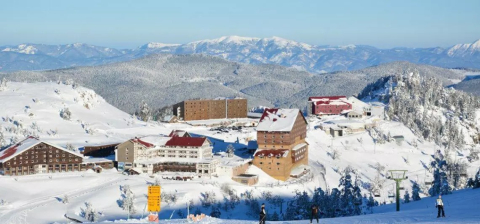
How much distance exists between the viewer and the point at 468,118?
461 ft

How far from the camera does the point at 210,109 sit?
145m

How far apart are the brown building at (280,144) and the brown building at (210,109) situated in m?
46.1

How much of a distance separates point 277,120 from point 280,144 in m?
3.85

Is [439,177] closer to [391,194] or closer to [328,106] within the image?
[391,194]

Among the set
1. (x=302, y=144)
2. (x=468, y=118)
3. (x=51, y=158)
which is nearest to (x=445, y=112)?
(x=468, y=118)

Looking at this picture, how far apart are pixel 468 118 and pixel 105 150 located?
262 feet

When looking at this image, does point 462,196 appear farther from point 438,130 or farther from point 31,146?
point 438,130

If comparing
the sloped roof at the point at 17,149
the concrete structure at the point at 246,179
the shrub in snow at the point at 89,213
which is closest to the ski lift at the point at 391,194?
the concrete structure at the point at 246,179

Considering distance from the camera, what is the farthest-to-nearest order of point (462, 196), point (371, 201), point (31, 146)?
point (31, 146), point (371, 201), point (462, 196)

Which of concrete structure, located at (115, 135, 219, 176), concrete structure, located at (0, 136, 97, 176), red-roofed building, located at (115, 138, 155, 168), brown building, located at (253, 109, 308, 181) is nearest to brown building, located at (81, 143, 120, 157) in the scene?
concrete structure, located at (115, 135, 219, 176)

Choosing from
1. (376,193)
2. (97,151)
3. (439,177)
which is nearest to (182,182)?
(97,151)

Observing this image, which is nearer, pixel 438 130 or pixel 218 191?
pixel 218 191

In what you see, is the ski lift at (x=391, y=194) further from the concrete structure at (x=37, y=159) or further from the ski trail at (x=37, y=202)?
the concrete structure at (x=37, y=159)

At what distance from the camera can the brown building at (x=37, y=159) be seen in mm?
79688
